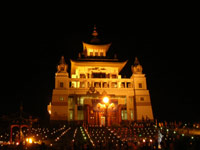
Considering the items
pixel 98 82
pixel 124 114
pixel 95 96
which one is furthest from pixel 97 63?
pixel 124 114

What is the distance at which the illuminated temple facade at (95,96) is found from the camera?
37.7m

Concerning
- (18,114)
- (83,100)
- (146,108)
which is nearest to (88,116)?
(83,100)

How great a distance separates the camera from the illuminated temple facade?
37688mm

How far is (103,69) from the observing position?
4662 centimetres

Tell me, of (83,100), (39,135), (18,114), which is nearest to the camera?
(18,114)

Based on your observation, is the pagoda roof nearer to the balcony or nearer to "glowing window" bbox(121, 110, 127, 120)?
the balcony

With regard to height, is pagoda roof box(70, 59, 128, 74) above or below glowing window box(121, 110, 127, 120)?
above

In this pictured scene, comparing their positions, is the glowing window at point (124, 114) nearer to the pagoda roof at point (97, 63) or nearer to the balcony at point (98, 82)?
the balcony at point (98, 82)

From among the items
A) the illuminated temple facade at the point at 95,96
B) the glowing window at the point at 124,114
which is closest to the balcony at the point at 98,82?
the illuminated temple facade at the point at 95,96

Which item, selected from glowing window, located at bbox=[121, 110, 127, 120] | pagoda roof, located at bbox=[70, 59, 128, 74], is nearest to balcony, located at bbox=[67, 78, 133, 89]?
pagoda roof, located at bbox=[70, 59, 128, 74]

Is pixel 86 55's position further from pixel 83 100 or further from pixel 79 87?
pixel 83 100

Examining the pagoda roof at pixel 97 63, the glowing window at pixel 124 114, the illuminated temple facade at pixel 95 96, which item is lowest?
the glowing window at pixel 124 114

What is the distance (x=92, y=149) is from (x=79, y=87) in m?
27.8

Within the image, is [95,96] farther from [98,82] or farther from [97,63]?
[97,63]
